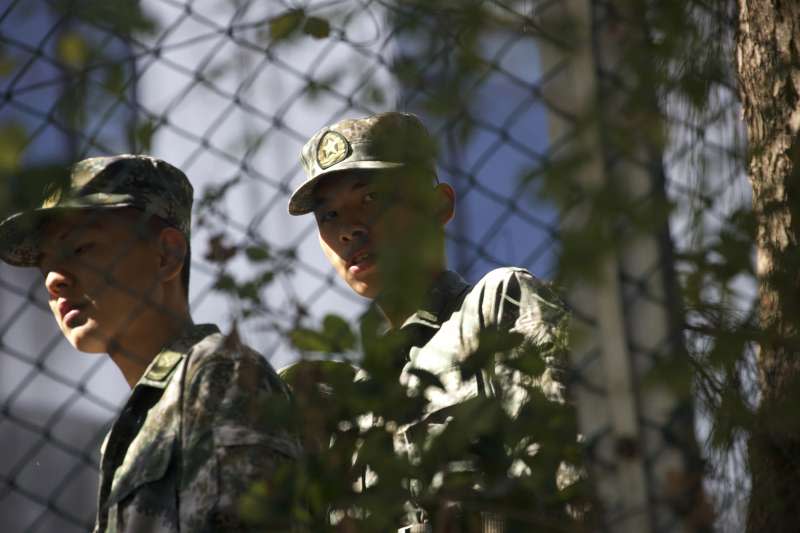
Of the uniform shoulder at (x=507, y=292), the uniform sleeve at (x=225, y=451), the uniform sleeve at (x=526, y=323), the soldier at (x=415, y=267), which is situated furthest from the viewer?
the uniform shoulder at (x=507, y=292)

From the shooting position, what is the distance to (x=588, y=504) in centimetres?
167

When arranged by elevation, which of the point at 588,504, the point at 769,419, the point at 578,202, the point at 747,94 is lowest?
the point at 588,504

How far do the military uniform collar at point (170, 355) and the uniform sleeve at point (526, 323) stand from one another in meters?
0.54

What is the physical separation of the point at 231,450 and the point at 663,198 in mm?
966

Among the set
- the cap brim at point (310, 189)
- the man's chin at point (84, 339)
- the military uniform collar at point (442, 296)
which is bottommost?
the man's chin at point (84, 339)

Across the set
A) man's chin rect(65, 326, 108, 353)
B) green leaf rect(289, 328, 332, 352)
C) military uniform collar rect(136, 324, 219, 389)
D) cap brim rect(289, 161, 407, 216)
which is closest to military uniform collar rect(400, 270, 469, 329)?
cap brim rect(289, 161, 407, 216)

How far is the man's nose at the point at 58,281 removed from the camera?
2.60 meters

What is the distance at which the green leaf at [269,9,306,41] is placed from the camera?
6.33 feet

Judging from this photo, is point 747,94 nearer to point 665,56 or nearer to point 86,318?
point 665,56

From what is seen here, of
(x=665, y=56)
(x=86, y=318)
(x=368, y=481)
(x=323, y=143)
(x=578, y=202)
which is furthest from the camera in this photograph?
(x=323, y=143)

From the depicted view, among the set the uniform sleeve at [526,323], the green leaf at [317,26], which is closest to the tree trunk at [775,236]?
the uniform sleeve at [526,323]

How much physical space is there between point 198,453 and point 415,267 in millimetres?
937

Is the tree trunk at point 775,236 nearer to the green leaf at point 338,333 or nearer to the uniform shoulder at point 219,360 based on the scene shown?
the green leaf at point 338,333

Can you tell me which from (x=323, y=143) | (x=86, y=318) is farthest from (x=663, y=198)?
(x=323, y=143)
